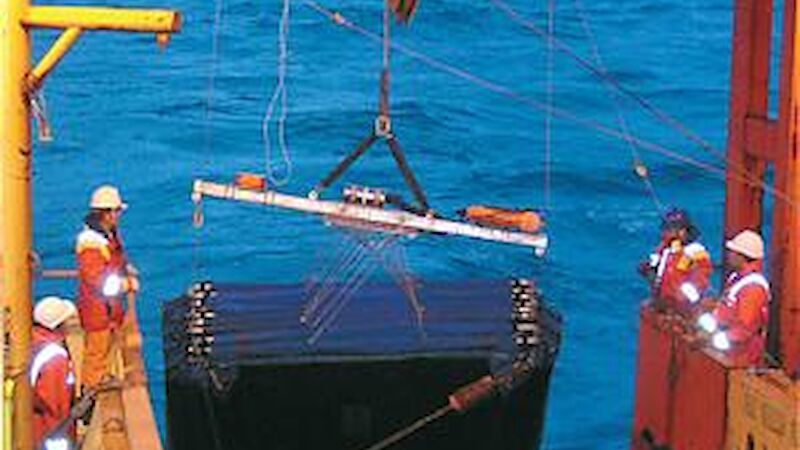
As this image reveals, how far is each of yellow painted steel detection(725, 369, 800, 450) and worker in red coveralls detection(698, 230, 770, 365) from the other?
0.25 m

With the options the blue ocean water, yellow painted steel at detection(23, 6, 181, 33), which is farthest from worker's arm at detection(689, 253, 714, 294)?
the blue ocean water

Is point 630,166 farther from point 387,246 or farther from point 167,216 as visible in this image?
point 387,246

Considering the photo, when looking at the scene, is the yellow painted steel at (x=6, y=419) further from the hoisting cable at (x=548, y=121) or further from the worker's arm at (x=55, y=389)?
the hoisting cable at (x=548, y=121)

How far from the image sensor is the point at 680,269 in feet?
35.0

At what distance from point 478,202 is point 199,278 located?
A: 5.80m

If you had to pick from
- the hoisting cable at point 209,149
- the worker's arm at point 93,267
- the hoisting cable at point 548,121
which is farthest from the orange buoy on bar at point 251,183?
the hoisting cable at point 548,121

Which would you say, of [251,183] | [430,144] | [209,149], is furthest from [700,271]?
[430,144]

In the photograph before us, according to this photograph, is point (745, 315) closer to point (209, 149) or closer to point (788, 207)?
point (788, 207)

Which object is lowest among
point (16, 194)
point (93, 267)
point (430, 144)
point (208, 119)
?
point (93, 267)

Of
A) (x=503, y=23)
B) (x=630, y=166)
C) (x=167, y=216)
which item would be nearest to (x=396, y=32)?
(x=503, y=23)

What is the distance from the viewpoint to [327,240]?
79.2 ft

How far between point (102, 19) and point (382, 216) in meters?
2.92

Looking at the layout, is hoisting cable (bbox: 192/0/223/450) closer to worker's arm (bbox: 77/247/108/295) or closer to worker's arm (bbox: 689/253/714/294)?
worker's arm (bbox: 77/247/108/295)

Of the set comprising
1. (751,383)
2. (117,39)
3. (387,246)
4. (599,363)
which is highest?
(117,39)
